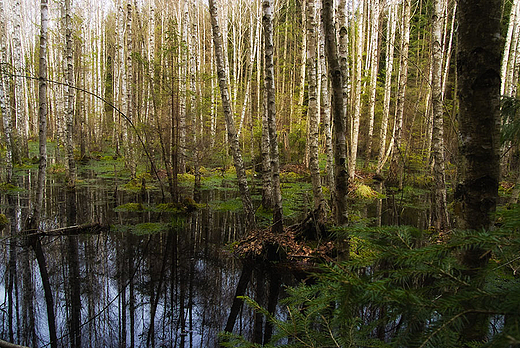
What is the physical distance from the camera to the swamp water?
13.0 ft

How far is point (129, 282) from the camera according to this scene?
17.3ft

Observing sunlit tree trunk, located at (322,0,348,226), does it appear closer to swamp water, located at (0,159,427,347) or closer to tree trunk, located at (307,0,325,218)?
swamp water, located at (0,159,427,347)

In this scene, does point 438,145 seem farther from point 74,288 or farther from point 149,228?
point 74,288

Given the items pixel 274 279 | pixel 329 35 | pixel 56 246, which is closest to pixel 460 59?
pixel 329 35

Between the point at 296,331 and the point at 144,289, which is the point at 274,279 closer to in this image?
the point at 144,289

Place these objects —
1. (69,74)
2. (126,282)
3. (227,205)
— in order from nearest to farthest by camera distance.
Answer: (126,282), (227,205), (69,74)

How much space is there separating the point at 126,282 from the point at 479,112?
17.8ft

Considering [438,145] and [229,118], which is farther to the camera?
[229,118]

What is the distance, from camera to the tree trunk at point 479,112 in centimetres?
127

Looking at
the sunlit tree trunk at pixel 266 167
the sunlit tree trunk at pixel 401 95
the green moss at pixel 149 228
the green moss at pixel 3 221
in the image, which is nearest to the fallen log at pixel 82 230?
the green moss at pixel 149 228

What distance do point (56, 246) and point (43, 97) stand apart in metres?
3.19

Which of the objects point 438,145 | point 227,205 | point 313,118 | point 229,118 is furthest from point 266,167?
point 438,145

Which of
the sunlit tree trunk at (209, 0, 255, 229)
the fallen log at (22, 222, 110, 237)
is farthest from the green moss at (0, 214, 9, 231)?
the sunlit tree trunk at (209, 0, 255, 229)

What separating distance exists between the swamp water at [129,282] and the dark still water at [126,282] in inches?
0.5
